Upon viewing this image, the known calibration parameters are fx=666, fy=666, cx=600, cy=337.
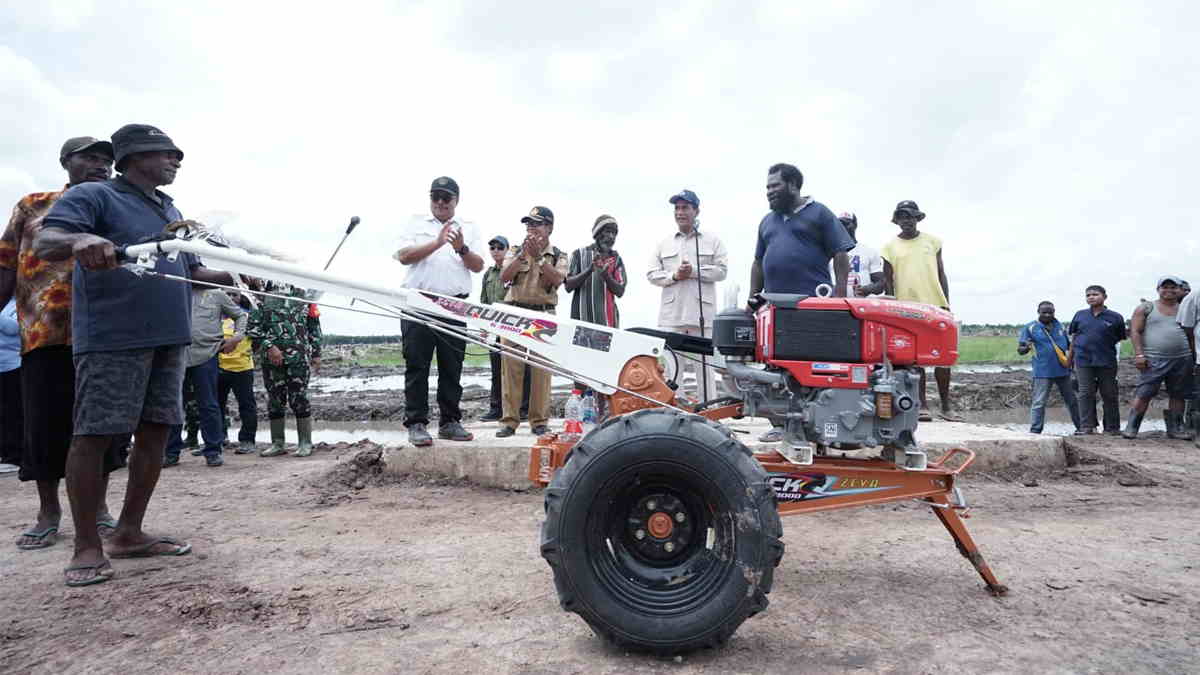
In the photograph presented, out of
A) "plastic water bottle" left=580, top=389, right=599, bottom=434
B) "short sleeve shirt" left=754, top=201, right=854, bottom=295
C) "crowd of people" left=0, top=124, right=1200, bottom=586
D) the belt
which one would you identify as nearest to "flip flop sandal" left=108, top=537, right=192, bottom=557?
"crowd of people" left=0, top=124, right=1200, bottom=586

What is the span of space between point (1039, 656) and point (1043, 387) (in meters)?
7.56

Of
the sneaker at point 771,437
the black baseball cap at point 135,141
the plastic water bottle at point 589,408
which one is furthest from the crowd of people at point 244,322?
the sneaker at point 771,437

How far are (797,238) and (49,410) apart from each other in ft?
14.7

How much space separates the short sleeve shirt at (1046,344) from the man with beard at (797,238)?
20.1 ft

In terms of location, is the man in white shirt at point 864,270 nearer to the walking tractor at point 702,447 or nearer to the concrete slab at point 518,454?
the concrete slab at point 518,454

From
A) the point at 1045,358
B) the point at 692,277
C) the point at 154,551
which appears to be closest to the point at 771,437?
the point at 692,277

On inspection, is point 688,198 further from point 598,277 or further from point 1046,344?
point 1046,344

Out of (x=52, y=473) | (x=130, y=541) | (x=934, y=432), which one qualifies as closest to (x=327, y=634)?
(x=130, y=541)

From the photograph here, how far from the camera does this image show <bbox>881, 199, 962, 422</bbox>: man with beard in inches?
252

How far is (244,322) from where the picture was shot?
7.56 m

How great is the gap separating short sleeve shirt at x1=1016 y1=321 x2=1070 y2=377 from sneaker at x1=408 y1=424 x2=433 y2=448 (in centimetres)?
796

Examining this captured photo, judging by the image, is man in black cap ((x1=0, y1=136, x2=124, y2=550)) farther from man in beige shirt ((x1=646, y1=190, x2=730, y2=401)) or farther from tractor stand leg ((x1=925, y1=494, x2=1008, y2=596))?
tractor stand leg ((x1=925, y1=494, x2=1008, y2=596))

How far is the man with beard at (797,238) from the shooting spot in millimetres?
4223

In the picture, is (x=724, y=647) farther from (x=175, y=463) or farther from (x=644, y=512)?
(x=175, y=463)
